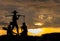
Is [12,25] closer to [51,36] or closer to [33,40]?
[33,40]

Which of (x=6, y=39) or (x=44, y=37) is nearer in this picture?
(x=44, y=37)

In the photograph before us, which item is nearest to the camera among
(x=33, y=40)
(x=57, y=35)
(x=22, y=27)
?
(x=57, y=35)

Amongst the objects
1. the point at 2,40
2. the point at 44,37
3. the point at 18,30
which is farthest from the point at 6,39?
the point at 44,37

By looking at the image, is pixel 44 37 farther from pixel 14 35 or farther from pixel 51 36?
pixel 14 35

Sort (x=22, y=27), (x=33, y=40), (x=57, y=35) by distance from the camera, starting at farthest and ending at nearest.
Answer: (x=22, y=27) → (x=33, y=40) → (x=57, y=35)

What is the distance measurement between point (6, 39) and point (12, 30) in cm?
170

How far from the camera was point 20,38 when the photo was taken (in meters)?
23.3

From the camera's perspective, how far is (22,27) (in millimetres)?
24031

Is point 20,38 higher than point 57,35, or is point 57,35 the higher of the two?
point 57,35

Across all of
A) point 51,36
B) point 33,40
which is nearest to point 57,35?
point 51,36

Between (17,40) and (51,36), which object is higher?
(51,36)

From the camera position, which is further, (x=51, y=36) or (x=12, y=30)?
(x=12, y=30)

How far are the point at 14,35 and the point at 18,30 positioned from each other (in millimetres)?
775

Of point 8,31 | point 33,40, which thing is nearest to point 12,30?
point 8,31
